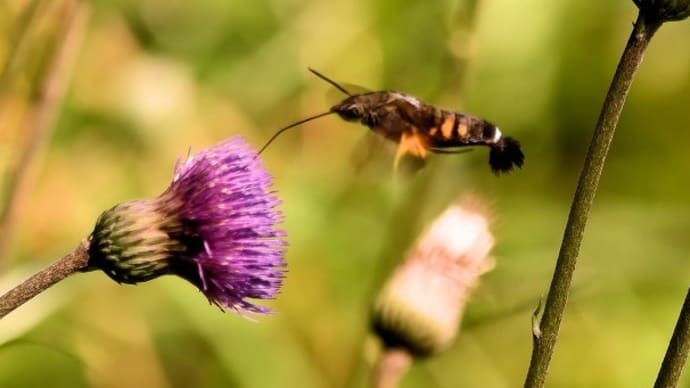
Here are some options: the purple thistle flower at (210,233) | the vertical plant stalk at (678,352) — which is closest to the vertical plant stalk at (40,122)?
the purple thistle flower at (210,233)

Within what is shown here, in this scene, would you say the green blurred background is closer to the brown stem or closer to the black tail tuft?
the brown stem

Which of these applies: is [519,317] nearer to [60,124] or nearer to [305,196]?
[305,196]

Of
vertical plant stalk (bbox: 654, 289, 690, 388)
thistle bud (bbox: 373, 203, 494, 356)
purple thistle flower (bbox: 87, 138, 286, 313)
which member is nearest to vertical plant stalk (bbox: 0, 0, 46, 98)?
purple thistle flower (bbox: 87, 138, 286, 313)

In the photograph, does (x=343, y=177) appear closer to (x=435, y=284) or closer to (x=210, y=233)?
(x=435, y=284)

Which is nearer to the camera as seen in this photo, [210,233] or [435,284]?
[210,233]

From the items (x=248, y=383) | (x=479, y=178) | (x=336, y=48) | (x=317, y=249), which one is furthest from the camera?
(x=336, y=48)

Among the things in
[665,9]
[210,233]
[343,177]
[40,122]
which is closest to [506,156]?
[210,233]

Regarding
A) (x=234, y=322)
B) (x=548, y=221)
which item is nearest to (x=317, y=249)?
(x=234, y=322)
